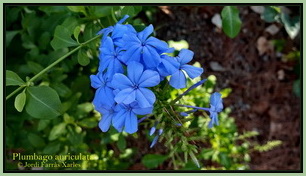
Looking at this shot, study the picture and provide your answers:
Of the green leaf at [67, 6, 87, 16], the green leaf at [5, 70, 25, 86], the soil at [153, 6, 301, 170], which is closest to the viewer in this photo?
the green leaf at [5, 70, 25, 86]

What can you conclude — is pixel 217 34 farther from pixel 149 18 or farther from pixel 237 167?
pixel 237 167

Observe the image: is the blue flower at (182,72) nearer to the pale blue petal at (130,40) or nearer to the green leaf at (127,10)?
the pale blue petal at (130,40)

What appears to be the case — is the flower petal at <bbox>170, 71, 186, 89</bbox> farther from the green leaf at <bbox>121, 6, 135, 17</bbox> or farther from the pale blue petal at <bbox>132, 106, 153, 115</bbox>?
the green leaf at <bbox>121, 6, 135, 17</bbox>

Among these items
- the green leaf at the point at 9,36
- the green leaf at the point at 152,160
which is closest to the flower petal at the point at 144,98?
the green leaf at the point at 152,160

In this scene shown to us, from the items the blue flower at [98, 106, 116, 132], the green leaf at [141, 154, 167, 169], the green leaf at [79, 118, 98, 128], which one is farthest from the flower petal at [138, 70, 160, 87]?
the green leaf at [141, 154, 167, 169]

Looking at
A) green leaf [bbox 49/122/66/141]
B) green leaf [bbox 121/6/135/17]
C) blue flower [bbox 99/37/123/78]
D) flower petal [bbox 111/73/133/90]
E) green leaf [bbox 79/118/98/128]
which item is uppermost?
green leaf [bbox 121/6/135/17]

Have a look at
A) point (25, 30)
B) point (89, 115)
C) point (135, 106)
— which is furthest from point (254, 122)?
point (135, 106)
